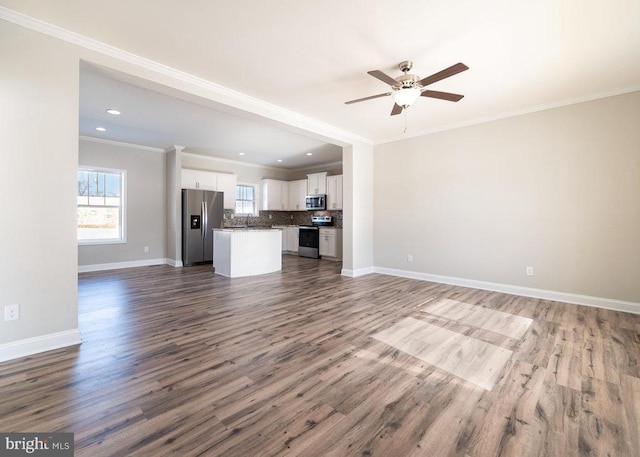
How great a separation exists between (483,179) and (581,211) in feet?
4.21

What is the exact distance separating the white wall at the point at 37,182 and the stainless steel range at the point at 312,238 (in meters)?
5.85

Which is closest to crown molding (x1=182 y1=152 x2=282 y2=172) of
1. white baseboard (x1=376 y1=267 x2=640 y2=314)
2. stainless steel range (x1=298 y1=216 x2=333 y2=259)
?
stainless steel range (x1=298 y1=216 x2=333 y2=259)

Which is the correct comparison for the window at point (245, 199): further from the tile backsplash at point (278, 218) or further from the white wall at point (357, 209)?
the white wall at point (357, 209)

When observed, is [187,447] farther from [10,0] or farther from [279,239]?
[279,239]

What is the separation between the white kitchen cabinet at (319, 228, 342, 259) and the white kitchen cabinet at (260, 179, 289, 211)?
1.83 m

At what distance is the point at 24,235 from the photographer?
228 centimetres

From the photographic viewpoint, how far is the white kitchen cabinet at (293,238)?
873 centimetres

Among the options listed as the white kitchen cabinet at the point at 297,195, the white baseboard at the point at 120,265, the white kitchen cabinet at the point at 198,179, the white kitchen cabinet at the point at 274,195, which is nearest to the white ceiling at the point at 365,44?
the white kitchen cabinet at the point at 198,179

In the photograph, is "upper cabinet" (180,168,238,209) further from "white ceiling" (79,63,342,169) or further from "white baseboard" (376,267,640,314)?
"white baseboard" (376,267,640,314)

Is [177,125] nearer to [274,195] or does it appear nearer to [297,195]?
[274,195]

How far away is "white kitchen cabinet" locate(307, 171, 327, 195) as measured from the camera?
8.15 m

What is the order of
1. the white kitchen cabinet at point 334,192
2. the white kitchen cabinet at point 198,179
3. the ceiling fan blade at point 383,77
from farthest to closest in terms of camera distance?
1. the white kitchen cabinet at point 334,192
2. the white kitchen cabinet at point 198,179
3. the ceiling fan blade at point 383,77

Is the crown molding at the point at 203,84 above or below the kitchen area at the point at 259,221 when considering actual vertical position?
above

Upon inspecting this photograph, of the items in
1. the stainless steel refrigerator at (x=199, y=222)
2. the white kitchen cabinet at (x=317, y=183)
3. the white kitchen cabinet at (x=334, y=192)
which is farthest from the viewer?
the white kitchen cabinet at (x=317, y=183)
